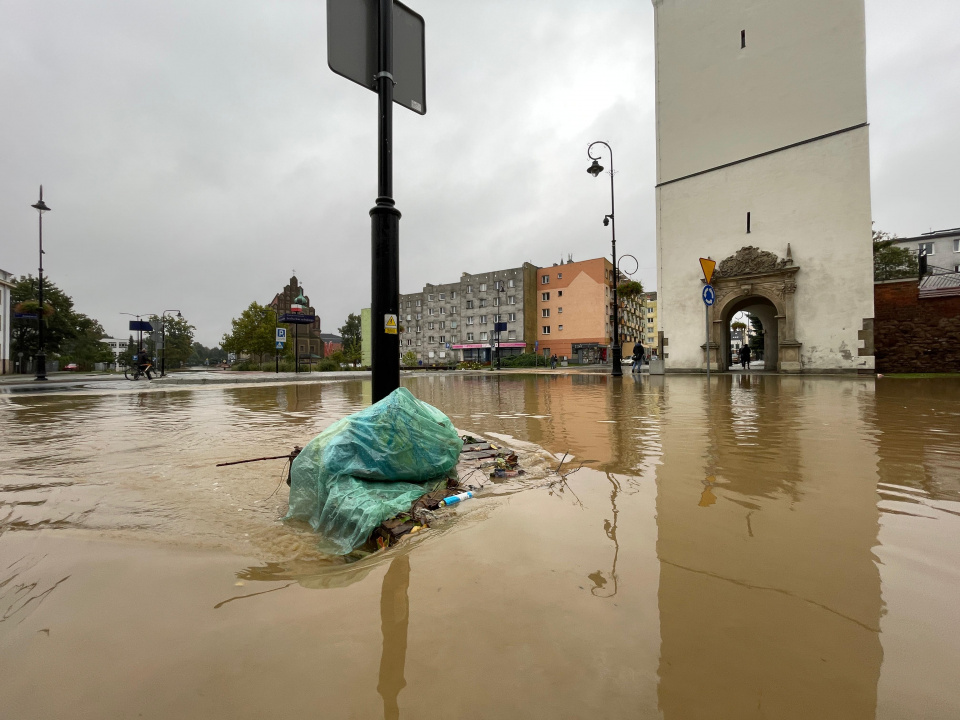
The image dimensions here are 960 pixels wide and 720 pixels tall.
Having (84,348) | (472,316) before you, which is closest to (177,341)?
(84,348)

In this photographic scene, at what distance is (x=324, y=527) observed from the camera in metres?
2.66

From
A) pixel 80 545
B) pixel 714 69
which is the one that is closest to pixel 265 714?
pixel 80 545

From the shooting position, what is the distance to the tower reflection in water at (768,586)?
3.74 feet

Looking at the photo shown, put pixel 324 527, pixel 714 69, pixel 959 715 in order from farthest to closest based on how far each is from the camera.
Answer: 1. pixel 714 69
2. pixel 324 527
3. pixel 959 715

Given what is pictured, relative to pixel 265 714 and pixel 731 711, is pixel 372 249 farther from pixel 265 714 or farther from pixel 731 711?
pixel 731 711

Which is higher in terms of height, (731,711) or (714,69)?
(714,69)

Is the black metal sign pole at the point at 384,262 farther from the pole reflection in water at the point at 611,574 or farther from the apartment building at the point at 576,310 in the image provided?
the apartment building at the point at 576,310

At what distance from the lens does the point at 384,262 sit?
3.60 metres

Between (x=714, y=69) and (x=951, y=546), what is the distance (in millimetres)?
26102

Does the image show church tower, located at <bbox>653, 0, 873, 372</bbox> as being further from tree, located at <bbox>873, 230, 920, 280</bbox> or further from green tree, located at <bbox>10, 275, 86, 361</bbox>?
green tree, located at <bbox>10, 275, 86, 361</bbox>

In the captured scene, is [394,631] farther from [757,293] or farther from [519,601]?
[757,293]

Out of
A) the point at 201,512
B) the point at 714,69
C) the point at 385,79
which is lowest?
the point at 201,512

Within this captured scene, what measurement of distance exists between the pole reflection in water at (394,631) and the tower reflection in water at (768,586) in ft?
2.41

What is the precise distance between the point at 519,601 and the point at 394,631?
49cm
